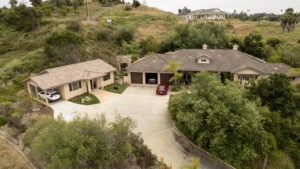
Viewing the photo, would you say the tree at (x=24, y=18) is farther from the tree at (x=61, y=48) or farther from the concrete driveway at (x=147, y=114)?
the concrete driveway at (x=147, y=114)

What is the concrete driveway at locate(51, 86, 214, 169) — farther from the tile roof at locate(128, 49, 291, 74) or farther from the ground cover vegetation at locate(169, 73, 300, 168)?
the tile roof at locate(128, 49, 291, 74)

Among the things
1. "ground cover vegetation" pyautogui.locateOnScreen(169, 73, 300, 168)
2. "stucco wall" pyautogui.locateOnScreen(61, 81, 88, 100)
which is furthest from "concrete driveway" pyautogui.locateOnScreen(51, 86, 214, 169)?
"ground cover vegetation" pyautogui.locateOnScreen(169, 73, 300, 168)

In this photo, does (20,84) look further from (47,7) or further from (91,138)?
(47,7)

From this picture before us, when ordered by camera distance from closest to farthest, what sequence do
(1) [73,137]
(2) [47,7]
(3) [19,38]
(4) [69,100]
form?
(1) [73,137]
(4) [69,100]
(3) [19,38]
(2) [47,7]

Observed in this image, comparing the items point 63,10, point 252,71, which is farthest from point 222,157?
point 63,10

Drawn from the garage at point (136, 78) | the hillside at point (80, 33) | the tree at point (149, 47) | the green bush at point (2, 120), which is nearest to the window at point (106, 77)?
the garage at point (136, 78)
